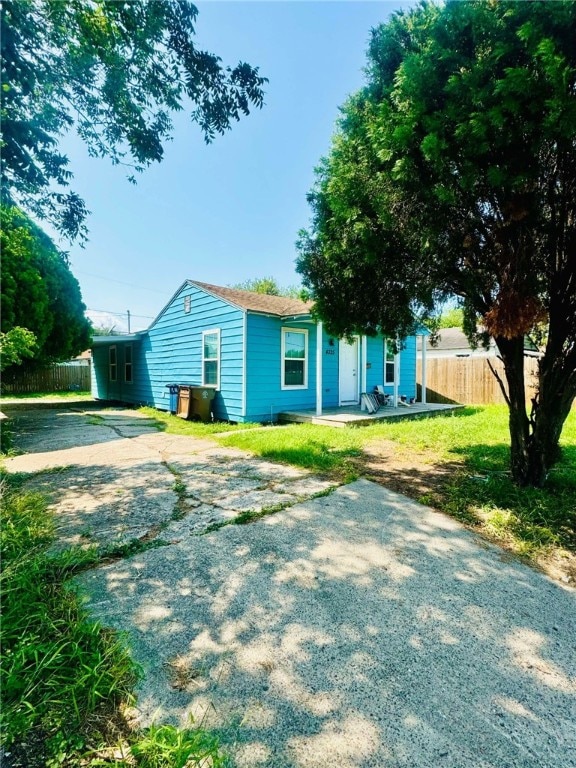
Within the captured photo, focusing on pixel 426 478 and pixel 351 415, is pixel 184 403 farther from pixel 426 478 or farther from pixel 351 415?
pixel 426 478

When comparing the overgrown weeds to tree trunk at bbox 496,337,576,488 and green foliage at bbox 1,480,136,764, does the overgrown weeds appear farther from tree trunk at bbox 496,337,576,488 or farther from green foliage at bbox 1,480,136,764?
tree trunk at bbox 496,337,576,488

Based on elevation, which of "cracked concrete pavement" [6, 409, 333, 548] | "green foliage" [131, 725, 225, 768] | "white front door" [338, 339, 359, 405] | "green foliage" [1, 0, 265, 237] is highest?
"green foliage" [1, 0, 265, 237]

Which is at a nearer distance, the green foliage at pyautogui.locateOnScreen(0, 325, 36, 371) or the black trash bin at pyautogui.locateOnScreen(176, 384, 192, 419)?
the green foliage at pyautogui.locateOnScreen(0, 325, 36, 371)

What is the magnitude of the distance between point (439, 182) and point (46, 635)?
4219 millimetres

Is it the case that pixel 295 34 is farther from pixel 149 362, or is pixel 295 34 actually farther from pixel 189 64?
pixel 149 362

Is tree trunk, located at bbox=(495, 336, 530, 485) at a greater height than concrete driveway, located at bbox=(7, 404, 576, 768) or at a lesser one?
greater

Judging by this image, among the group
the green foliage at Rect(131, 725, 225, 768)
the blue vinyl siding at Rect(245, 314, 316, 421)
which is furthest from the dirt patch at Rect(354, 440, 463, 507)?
the blue vinyl siding at Rect(245, 314, 316, 421)

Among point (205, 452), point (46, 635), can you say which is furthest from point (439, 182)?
point (205, 452)

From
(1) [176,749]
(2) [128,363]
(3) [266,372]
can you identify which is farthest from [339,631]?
(2) [128,363]

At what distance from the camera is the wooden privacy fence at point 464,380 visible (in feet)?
44.3

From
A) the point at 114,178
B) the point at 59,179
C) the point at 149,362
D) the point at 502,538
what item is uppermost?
the point at 114,178

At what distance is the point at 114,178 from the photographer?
500cm

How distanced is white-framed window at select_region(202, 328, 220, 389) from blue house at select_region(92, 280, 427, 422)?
0.09 ft

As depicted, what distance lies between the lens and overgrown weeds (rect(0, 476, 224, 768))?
4.25 feet
